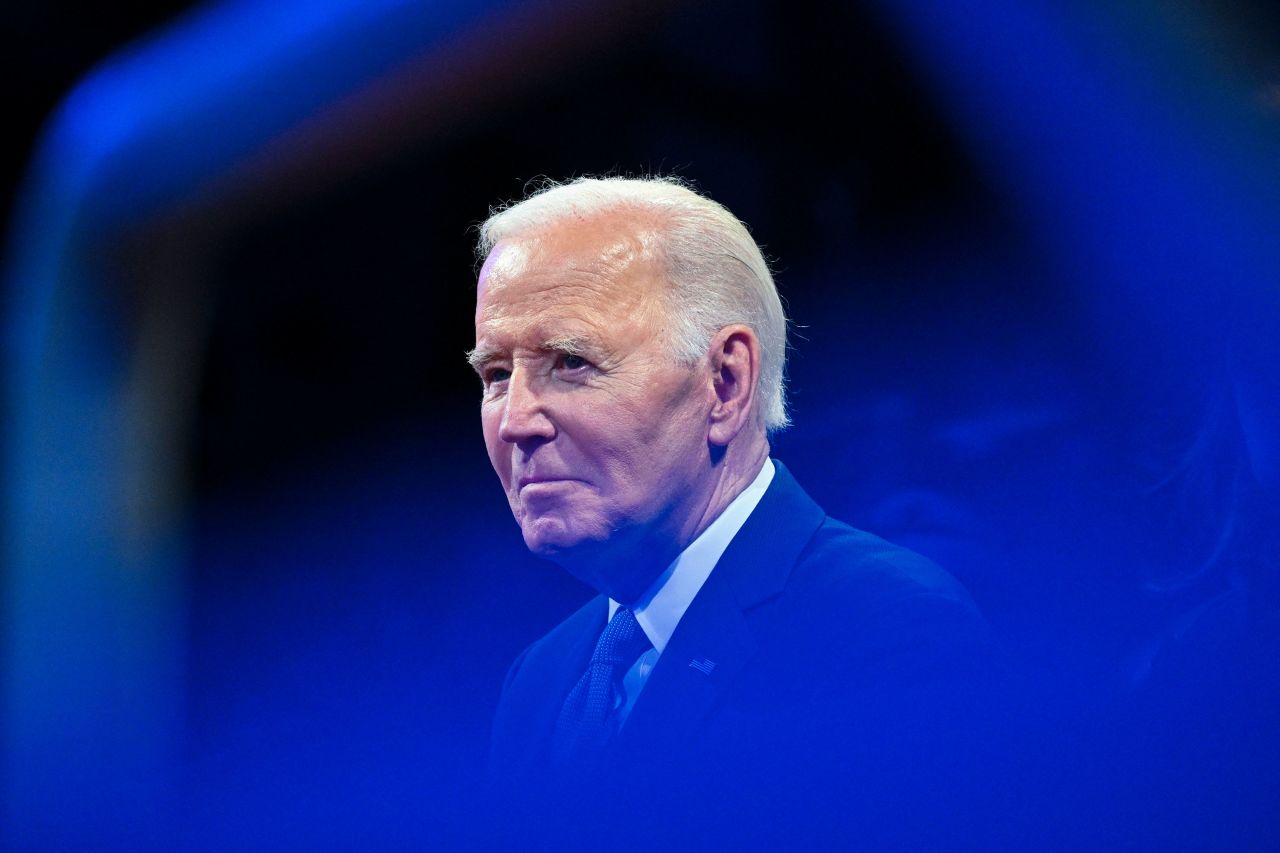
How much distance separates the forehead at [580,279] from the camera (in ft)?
4.51

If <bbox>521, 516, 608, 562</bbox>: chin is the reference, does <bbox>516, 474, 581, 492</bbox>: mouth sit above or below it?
above

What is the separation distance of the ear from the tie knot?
0.27 m

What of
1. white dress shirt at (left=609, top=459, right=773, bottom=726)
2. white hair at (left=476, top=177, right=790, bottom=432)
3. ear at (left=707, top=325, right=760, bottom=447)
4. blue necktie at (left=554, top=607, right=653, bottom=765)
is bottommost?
blue necktie at (left=554, top=607, right=653, bottom=765)

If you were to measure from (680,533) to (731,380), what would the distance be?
223mm

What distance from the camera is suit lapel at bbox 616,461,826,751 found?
4.08 feet

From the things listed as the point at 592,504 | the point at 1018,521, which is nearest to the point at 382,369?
the point at 592,504

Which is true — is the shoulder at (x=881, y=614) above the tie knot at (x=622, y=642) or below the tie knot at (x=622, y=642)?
above

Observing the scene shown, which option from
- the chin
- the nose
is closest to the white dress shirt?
the chin

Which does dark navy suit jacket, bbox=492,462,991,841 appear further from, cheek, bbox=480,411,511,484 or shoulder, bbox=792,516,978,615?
cheek, bbox=480,411,511,484

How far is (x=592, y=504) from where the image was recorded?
134 centimetres

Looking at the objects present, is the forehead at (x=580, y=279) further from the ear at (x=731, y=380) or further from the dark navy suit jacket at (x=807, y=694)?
the dark navy suit jacket at (x=807, y=694)

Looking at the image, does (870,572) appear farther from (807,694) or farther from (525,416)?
(525,416)

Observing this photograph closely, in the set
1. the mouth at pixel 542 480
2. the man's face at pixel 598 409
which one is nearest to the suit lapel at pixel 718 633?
the man's face at pixel 598 409

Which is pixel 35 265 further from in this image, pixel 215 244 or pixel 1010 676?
pixel 1010 676
